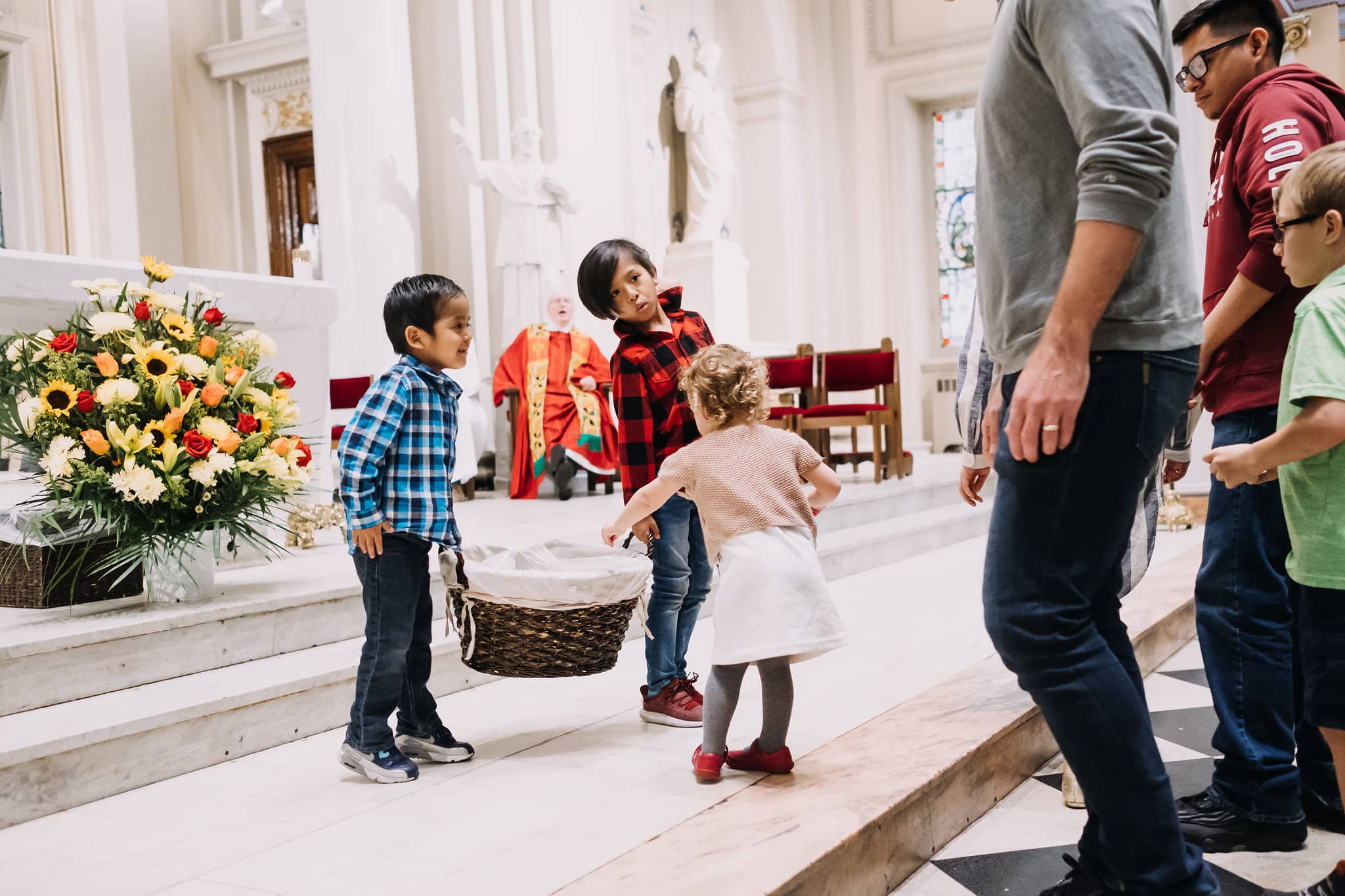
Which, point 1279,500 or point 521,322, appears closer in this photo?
point 1279,500

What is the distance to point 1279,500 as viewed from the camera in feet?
6.73

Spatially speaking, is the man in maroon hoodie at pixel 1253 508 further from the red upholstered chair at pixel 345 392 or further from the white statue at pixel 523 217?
the white statue at pixel 523 217

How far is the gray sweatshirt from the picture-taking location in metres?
1.34

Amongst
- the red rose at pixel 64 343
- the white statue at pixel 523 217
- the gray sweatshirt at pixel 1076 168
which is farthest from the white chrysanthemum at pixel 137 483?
the white statue at pixel 523 217

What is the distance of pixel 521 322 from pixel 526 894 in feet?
20.4

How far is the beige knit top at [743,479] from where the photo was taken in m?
2.29

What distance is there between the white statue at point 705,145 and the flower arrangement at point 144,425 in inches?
283

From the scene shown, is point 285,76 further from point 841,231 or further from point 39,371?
point 39,371

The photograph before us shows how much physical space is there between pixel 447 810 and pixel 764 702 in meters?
0.64

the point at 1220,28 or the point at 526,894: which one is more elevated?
the point at 1220,28

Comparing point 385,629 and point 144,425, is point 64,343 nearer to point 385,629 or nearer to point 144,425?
Answer: point 144,425

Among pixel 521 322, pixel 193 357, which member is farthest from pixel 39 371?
pixel 521 322

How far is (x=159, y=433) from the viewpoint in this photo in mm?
3061

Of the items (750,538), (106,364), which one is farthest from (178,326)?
(750,538)
